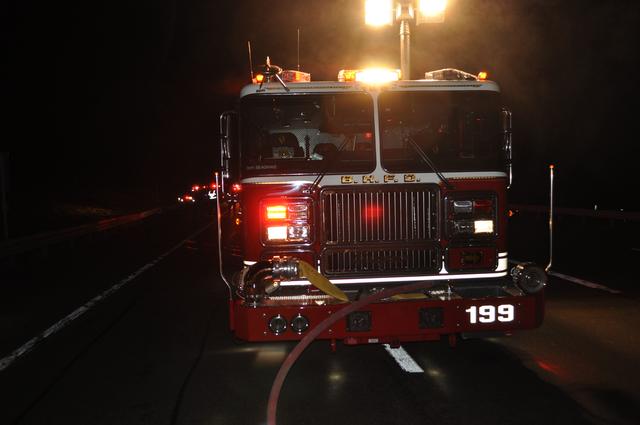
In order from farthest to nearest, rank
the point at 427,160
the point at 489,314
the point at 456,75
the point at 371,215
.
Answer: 1. the point at 456,75
2. the point at 427,160
3. the point at 371,215
4. the point at 489,314

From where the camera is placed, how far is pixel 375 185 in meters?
6.20

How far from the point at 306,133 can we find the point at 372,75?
79 cm

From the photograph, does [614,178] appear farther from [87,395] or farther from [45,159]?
[87,395]

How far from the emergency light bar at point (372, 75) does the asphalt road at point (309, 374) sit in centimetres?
257

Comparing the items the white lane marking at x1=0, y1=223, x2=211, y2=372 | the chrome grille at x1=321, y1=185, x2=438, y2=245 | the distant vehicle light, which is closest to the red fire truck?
the chrome grille at x1=321, y1=185, x2=438, y2=245

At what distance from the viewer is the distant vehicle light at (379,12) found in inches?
403

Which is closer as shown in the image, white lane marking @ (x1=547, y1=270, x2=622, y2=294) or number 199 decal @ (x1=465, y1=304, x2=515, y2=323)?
number 199 decal @ (x1=465, y1=304, x2=515, y2=323)

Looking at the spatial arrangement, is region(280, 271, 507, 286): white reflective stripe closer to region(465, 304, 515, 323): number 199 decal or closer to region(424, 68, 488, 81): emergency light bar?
region(465, 304, 515, 323): number 199 decal

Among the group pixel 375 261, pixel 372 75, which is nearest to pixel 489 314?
pixel 375 261

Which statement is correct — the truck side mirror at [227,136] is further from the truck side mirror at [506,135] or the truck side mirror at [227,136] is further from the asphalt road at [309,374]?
the truck side mirror at [506,135]

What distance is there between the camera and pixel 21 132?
52.5 metres

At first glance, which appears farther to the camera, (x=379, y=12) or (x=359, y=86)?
(x=379, y=12)

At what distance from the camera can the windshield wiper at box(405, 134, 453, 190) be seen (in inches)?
246

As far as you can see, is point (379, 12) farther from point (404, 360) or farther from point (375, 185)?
point (404, 360)
